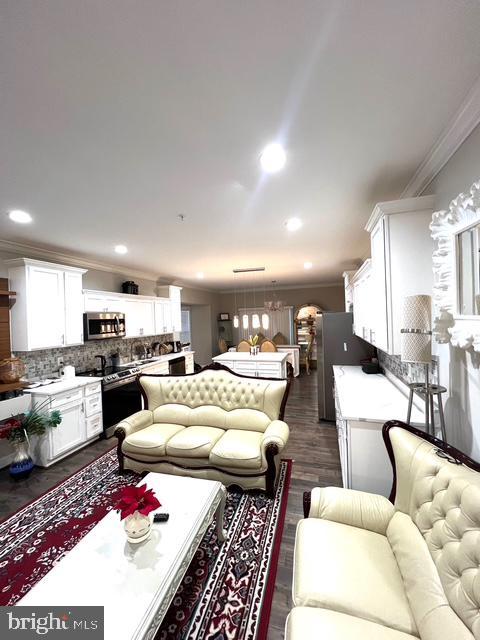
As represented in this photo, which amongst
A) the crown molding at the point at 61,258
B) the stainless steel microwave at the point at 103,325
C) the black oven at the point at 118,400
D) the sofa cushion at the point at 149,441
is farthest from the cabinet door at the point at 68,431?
the crown molding at the point at 61,258

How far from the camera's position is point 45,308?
3430 millimetres

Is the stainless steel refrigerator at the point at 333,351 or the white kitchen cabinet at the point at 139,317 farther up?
the white kitchen cabinet at the point at 139,317

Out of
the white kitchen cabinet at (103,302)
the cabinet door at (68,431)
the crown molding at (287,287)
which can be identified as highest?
the crown molding at (287,287)

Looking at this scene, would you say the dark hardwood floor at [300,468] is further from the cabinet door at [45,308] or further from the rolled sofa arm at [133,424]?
the cabinet door at [45,308]

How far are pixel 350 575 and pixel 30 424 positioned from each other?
3374 mm

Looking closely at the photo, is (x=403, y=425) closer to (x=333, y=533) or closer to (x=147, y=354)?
(x=333, y=533)

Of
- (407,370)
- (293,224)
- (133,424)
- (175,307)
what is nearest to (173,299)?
(175,307)

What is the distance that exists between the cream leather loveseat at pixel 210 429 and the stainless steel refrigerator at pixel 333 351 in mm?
1426

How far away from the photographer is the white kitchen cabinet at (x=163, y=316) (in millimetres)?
5807

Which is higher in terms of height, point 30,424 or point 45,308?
point 45,308

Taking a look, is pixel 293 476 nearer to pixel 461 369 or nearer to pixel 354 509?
pixel 354 509

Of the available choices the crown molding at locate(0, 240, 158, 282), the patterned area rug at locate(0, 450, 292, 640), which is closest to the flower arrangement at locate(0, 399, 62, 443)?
the patterned area rug at locate(0, 450, 292, 640)

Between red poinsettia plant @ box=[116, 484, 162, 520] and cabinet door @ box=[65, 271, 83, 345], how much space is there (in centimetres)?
300

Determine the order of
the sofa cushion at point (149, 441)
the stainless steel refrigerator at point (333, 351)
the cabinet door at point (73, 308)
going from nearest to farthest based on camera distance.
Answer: the sofa cushion at point (149, 441) < the cabinet door at point (73, 308) < the stainless steel refrigerator at point (333, 351)
